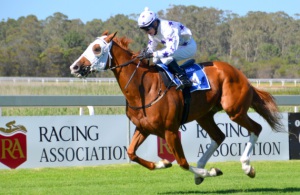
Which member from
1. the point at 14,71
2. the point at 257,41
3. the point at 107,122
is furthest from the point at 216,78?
the point at 257,41

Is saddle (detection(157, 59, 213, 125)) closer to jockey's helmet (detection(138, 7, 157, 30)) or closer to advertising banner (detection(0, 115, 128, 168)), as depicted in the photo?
jockey's helmet (detection(138, 7, 157, 30))

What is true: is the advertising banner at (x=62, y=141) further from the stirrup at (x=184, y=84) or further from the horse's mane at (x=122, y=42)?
the stirrup at (x=184, y=84)

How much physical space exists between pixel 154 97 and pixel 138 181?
6.37 feet

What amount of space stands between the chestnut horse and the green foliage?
36718 mm

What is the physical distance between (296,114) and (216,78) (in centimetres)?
476

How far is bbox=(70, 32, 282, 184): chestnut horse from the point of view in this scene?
977 centimetres

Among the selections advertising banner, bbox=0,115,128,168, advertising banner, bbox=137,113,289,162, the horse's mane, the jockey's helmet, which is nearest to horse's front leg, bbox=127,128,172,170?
the horse's mane

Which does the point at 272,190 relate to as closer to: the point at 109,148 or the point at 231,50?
the point at 109,148

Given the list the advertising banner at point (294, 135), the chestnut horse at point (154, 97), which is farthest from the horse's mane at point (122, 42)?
the advertising banner at point (294, 135)

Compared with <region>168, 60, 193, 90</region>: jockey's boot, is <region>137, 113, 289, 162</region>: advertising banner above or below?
below

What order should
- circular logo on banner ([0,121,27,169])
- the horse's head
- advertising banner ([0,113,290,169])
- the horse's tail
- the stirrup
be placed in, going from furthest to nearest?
advertising banner ([0,113,290,169])
circular logo on banner ([0,121,27,169])
the horse's tail
the stirrup
the horse's head

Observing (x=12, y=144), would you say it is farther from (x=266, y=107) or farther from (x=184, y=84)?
(x=266, y=107)

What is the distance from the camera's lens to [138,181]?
1137 cm

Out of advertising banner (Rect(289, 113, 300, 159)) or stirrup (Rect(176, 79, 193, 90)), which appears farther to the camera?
advertising banner (Rect(289, 113, 300, 159))
